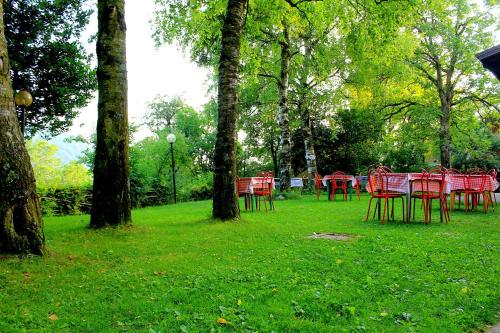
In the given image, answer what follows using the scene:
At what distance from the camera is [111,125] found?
6078 millimetres

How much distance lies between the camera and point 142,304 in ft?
Answer: 9.77

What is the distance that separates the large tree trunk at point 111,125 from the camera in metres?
5.98

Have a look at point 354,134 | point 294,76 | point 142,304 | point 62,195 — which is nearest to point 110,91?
point 142,304

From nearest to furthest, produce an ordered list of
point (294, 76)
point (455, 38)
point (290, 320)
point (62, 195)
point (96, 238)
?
1. point (290, 320)
2. point (96, 238)
3. point (62, 195)
4. point (455, 38)
5. point (294, 76)

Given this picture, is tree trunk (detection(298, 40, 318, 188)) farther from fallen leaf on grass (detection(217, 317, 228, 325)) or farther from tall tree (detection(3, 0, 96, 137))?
fallen leaf on grass (detection(217, 317, 228, 325))

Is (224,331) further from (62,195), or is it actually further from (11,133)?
(62,195)

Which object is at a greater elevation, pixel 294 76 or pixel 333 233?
pixel 294 76

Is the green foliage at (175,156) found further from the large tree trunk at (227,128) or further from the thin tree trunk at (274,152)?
→ the large tree trunk at (227,128)

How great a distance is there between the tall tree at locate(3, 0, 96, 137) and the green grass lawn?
11032 millimetres

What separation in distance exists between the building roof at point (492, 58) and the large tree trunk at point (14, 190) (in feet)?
21.1

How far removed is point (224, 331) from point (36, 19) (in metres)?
15.4

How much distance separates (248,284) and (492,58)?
522 centimetres

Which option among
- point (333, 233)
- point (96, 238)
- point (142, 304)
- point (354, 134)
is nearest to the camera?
point (142, 304)

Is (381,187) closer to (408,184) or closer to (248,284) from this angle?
(408,184)
